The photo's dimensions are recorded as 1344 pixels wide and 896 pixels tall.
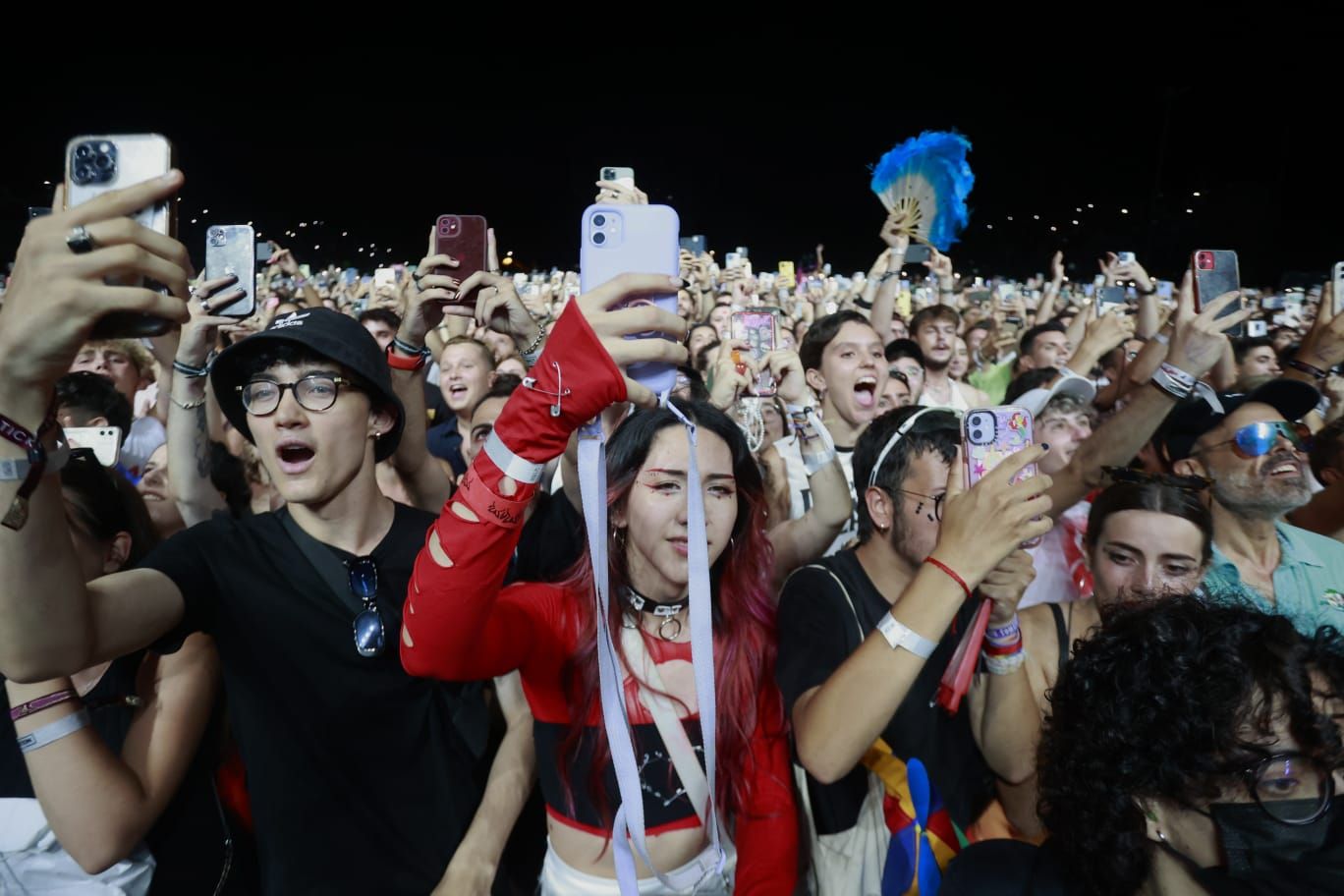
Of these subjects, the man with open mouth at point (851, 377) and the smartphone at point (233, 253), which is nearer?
the smartphone at point (233, 253)

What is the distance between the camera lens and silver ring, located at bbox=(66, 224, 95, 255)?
973 mm

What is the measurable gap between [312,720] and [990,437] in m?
1.55

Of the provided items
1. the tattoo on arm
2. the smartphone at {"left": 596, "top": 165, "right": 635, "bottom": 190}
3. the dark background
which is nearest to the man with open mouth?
the smartphone at {"left": 596, "top": 165, "right": 635, "bottom": 190}

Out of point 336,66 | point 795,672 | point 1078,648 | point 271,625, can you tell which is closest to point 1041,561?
point 795,672

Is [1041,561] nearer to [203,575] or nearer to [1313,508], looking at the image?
[1313,508]

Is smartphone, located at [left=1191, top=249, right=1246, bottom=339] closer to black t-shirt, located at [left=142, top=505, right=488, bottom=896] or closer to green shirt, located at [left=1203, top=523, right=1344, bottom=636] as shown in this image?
green shirt, located at [left=1203, top=523, right=1344, bottom=636]

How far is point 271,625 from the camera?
1.80 meters

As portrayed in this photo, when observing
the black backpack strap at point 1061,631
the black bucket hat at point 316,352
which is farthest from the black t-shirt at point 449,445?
the black backpack strap at point 1061,631

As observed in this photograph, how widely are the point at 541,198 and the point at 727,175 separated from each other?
21.2ft

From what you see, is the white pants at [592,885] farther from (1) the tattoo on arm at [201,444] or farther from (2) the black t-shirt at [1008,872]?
(1) the tattoo on arm at [201,444]

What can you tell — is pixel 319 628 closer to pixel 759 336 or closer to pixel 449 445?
pixel 759 336

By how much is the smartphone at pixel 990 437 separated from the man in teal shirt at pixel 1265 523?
4.10ft

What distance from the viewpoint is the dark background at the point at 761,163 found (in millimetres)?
20031

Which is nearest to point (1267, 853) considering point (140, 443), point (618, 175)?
point (618, 175)
